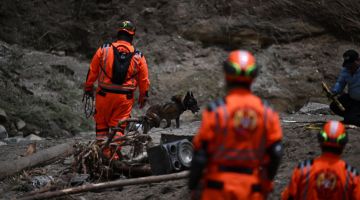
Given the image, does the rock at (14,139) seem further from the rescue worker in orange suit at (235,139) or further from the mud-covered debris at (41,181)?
the rescue worker in orange suit at (235,139)

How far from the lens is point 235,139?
385 centimetres

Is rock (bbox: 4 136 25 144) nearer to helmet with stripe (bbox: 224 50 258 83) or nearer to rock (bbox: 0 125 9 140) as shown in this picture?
rock (bbox: 0 125 9 140)

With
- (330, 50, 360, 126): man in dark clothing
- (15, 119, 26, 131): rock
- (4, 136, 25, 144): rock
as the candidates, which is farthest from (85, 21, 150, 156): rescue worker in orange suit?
(15, 119, 26, 131): rock

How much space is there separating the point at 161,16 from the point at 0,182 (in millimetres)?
9372

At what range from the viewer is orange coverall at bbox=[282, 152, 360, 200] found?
443 cm

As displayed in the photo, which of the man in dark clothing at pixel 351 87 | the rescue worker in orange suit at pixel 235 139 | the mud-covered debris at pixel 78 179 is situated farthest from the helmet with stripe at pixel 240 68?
the man in dark clothing at pixel 351 87

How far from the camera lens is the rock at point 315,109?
1263 cm

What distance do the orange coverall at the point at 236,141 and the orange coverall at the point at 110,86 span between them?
426 centimetres

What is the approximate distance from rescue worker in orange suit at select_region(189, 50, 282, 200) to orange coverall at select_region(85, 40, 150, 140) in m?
4.25

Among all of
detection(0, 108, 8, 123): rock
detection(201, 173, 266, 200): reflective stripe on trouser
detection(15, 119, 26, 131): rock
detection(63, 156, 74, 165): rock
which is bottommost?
detection(63, 156, 74, 165): rock

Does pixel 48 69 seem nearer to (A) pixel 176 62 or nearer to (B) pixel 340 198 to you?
(A) pixel 176 62

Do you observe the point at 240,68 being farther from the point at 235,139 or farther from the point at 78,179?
the point at 78,179

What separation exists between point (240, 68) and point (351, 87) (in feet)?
17.1

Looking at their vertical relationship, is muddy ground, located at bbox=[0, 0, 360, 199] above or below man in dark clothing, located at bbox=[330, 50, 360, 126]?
above
